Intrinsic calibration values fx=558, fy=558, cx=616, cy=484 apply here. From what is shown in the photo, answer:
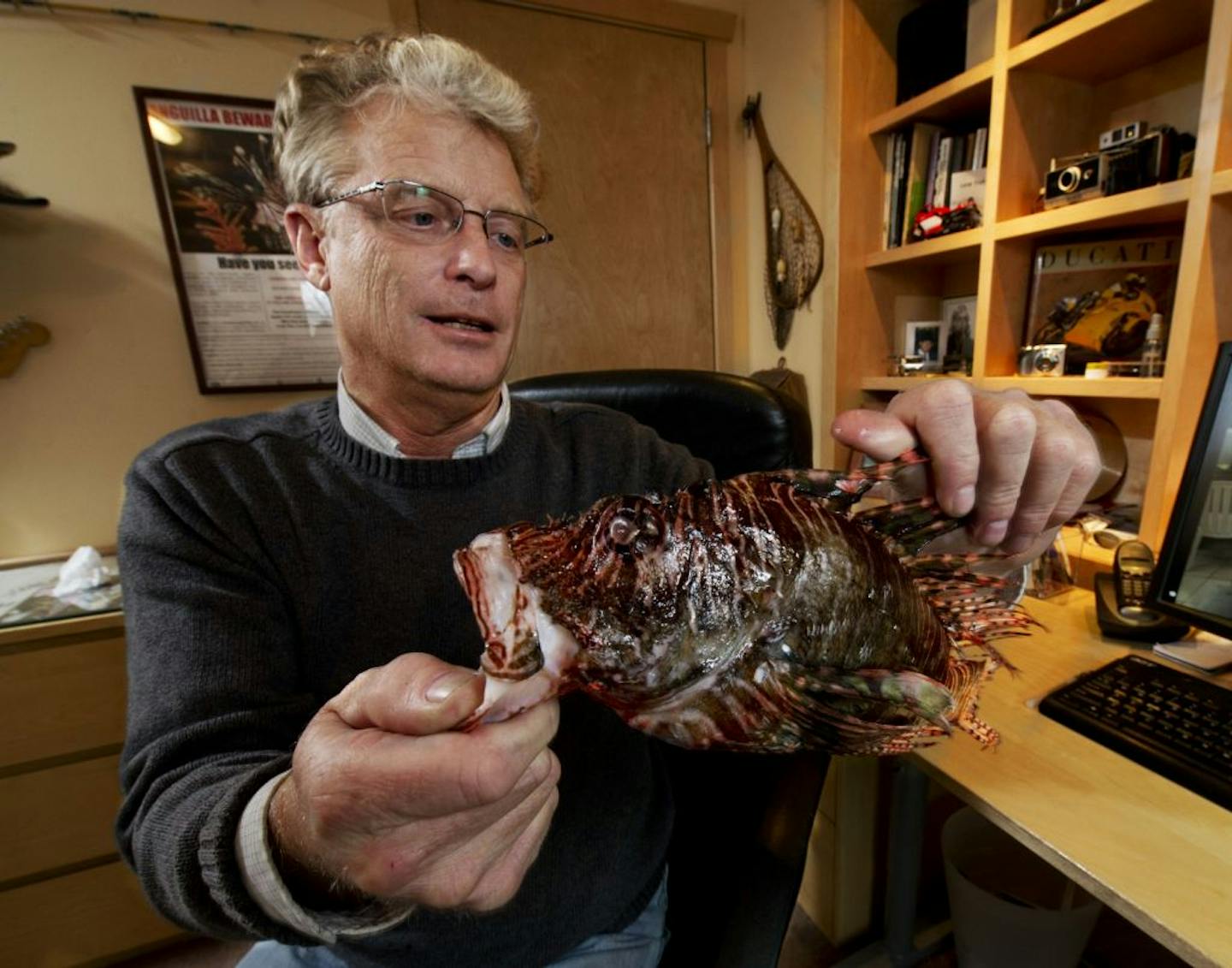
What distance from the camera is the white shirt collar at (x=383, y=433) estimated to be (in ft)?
3.13

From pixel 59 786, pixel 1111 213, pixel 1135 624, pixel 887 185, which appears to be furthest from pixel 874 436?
pixel 59 786

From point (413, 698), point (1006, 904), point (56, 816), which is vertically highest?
point (413, 698)

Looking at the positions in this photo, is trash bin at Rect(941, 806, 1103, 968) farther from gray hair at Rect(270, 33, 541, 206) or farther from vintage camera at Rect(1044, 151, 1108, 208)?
gray hair at Rect(270, 33, 541, 206)

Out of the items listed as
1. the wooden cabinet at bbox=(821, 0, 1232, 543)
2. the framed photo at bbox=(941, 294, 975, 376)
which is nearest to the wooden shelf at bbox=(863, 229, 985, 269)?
the wooden cabinet at bbox=(821, 0, 1232, 543)

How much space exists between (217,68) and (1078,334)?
9.14ft

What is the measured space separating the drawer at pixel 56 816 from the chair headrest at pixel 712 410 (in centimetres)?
159

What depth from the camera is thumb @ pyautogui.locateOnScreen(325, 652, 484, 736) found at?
0.45 m

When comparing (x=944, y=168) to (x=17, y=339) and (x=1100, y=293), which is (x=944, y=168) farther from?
(x=17, y=339)

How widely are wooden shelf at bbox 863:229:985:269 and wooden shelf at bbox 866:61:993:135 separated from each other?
0.38m

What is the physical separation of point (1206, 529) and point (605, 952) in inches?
54.4

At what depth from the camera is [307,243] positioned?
0.98 m

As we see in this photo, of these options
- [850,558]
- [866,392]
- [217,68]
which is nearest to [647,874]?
[850,558]

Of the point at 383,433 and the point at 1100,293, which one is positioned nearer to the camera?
the point at 383,433

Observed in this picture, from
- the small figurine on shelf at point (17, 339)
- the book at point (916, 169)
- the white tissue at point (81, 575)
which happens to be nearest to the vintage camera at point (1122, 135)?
the book at point (916, 169)
